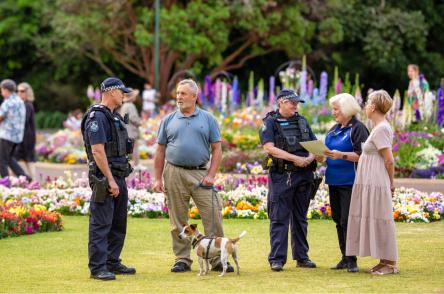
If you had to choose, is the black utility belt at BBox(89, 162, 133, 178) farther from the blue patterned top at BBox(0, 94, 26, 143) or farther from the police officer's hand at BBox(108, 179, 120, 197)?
the blue patterned top at BBox(0, 94, 26, 143)

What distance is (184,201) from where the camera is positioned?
10727 mm

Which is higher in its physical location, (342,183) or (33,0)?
(33,0)

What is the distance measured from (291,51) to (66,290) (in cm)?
3445

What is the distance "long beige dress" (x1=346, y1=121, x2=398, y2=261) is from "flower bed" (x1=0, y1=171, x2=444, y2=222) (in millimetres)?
4471

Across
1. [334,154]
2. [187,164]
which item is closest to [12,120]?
[187,164]

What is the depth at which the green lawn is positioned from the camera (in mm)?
9594

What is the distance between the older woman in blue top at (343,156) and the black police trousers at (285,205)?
28 cm

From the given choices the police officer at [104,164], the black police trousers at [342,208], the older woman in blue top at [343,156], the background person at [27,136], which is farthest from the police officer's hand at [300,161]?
the background person at [27,136]

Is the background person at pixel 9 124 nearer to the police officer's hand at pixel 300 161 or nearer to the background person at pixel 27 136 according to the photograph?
the background person at pixel 27 136

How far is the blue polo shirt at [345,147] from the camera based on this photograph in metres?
10.6

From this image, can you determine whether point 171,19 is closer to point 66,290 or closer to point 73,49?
point 73,49

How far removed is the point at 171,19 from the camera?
131 ft

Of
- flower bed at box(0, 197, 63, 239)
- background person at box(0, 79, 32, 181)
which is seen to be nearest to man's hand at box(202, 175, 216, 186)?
flower bed at box(0, 197, 63, 239)

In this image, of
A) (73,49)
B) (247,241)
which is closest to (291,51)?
(73,49)
